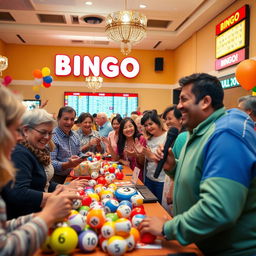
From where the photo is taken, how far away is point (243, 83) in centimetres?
518

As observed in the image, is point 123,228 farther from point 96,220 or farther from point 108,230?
point 96,220

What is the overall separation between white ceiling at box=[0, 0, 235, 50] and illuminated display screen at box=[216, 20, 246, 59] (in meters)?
0.78

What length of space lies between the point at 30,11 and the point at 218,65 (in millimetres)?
5185

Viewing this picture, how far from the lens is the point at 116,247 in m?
1.35

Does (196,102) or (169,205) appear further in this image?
(169,205)

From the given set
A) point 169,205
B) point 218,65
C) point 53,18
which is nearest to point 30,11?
point 53,18

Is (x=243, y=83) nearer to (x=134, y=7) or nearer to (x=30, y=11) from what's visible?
(x=134, y=7)

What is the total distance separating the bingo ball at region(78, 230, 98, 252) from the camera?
4.62 feet

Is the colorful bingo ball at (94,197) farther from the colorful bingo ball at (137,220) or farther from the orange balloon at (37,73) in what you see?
the orange balloon at (37,73)

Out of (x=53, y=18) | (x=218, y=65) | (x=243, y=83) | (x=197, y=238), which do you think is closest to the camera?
(x=197, y=238)

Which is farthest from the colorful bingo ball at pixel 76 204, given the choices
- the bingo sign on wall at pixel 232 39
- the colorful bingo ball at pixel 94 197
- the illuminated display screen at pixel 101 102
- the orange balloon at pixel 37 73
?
the illuminated display screen at pixel 101 102

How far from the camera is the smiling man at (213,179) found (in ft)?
4.18

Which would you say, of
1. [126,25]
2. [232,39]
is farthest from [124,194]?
[232,39]

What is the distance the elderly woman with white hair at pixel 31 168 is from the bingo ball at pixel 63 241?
66cm
